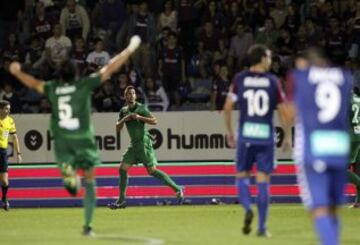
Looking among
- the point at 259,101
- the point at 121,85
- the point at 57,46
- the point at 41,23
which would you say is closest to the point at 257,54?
the point at 259,101

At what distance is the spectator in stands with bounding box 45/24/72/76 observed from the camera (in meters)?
23.3

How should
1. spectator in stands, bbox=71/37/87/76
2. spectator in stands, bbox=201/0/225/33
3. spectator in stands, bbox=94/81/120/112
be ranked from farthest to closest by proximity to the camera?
1. spectator in stands, bbox=201/0/225/33
2. spectator in stands, bbox=71/37/87/76
3. spectator in stands, bbox=94/81/120/112

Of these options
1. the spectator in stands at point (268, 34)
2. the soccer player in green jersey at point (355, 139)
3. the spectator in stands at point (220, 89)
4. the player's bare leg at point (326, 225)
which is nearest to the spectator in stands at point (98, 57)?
the spectator in stands at point (220, 89)

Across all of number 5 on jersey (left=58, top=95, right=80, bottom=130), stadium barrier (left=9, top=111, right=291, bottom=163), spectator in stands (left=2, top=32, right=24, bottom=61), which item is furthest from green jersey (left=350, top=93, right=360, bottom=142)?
spectator in stands (left=2, top=32, right=24, bottom=61)

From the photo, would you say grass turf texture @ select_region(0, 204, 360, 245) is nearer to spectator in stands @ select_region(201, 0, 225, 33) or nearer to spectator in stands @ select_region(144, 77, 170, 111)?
spectator in stands @ select_region(144, 77, 170, 111)

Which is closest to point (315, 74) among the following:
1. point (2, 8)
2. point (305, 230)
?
point (305, 230)

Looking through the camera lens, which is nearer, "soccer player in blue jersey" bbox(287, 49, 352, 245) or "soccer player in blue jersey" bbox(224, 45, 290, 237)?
"soccer player in blue jersey" bbox(287, 49, 352, 245)

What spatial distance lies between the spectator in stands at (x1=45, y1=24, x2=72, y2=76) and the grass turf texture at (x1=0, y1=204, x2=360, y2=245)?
4809 millimetres

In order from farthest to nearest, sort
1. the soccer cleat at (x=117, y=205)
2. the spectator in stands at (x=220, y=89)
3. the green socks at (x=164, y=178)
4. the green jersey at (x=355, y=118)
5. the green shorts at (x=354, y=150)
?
1. the spectator in stands at (x=220, y=89)
2. the soccer cleat at (x=117, y=205)
3. the green socks at (x=164, y=178)
4. the green shorts at (x=354, y=150)
5. the green jersey at (x=355, y=118)

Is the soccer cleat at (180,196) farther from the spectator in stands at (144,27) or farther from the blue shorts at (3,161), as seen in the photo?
the spectator in stands at (144,27)

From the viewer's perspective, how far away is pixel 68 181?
12.5 metres

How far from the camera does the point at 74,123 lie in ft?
41.2

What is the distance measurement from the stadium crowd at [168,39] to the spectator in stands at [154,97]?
0.9 inches

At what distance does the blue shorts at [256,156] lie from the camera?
12.7 metres
